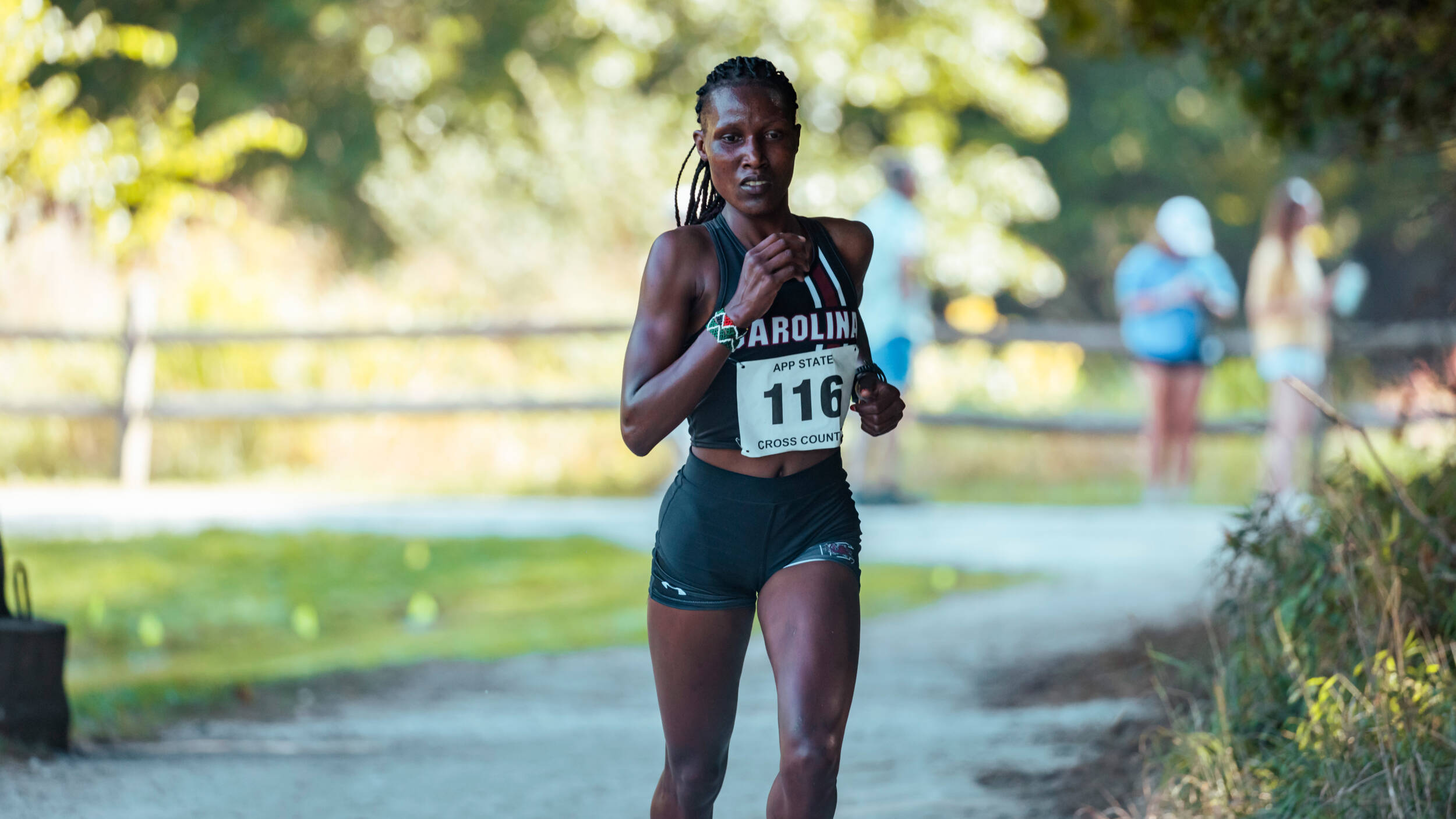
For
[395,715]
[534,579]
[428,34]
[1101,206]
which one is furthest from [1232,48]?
[1101,206]

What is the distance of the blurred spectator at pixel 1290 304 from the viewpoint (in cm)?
1192

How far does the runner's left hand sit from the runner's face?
0.44m

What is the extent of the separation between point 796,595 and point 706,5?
1889cm

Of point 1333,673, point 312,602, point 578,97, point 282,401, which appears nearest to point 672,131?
point 578,97

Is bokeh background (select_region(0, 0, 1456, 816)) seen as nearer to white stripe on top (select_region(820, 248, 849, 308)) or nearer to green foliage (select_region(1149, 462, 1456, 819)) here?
green foliage (select_region(1149, 462, 1456, 819))

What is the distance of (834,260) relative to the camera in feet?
12.1

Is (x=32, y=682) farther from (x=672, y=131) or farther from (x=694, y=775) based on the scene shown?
(x=672, y=131)

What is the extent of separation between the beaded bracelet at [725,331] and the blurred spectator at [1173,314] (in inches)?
382

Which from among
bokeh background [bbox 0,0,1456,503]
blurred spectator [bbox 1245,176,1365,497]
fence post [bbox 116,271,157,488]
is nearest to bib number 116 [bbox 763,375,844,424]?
bokeh background [bbox 0,0,1456,503]

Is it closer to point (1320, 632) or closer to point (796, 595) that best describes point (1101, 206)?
point (1320, 632)

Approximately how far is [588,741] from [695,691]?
2.74 m

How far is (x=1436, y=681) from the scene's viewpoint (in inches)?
181

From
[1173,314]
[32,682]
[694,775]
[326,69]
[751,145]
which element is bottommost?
[32,682]

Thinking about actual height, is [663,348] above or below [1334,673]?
above
